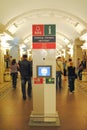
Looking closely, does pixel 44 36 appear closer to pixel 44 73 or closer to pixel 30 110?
pixel 44 73

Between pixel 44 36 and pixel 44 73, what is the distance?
0.97 meters

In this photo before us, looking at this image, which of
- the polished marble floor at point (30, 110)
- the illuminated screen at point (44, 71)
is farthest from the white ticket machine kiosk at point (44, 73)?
the polished marble floor at point (30, 110)

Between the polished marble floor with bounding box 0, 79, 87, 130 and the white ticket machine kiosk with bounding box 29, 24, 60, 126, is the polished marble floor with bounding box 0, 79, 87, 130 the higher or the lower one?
the lower one

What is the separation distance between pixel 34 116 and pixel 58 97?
14.3ft

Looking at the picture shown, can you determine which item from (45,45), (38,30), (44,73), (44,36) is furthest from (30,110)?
(38,30)

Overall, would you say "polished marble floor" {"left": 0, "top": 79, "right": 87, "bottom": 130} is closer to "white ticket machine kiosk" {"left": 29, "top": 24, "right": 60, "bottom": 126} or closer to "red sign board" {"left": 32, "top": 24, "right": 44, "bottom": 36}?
"white ticket machine kiosk" {"left": 29, "top": 24, "right": 60, "bottom": 126}

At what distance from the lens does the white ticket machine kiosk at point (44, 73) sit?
735cm

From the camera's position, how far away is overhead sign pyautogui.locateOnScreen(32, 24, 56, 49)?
746 centimetres

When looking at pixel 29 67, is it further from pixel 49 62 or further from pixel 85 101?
pixel 49 62

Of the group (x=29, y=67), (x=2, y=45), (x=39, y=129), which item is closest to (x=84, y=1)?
(x=29, y=67)

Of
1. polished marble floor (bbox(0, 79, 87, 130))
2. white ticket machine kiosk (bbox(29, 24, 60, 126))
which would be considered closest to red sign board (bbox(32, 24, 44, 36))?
white ticket machine kiosk (bbox(29, 24, 60, 126))

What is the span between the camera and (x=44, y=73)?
24.5ft

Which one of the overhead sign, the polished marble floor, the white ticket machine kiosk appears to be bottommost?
the polished marble floor

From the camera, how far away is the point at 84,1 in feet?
42.6
